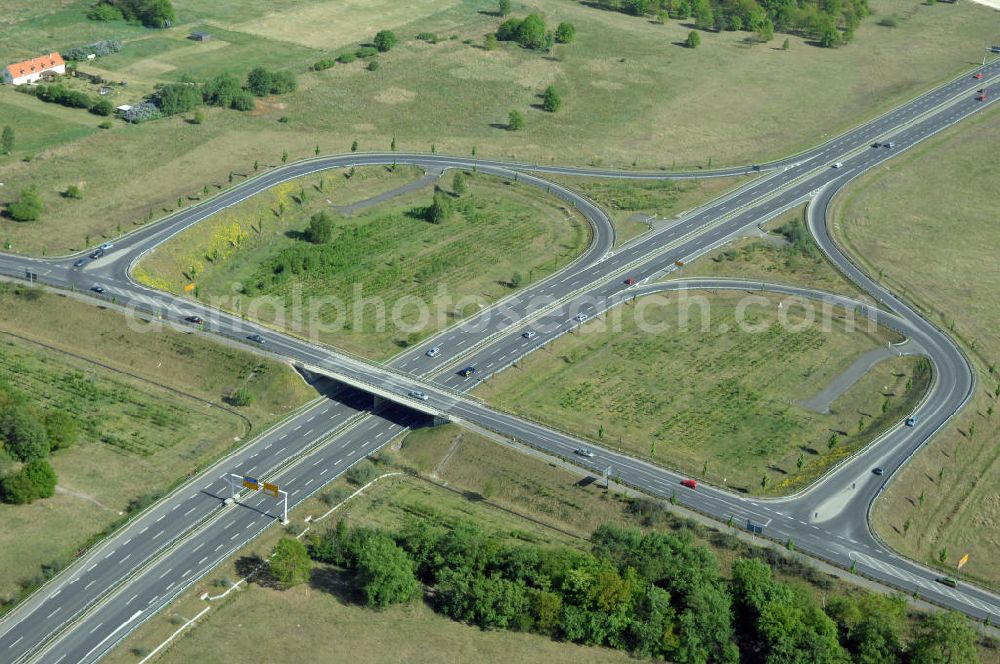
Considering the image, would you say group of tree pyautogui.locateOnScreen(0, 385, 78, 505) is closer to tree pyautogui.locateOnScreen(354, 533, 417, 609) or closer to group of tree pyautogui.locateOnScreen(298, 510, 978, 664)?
group of tree pyautogui.locateOnScreen(298, 510, 978, 664)

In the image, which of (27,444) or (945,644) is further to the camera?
(27,444)

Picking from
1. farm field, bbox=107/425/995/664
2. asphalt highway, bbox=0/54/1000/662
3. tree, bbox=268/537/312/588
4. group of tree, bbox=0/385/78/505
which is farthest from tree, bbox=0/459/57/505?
tree, bbox=268/537/312/588

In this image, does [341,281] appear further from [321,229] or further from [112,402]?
[112,402]

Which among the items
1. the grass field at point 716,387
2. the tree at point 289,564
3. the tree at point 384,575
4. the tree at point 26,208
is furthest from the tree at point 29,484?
the tree at point 26,208

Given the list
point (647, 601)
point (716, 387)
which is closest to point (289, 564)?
point (647, 601)

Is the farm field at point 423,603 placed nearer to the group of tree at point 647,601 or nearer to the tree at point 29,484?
the group of tree at point 647,601

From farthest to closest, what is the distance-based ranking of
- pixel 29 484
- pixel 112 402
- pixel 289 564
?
pixel 112 402, pixel 29 484, pixel 289 564
